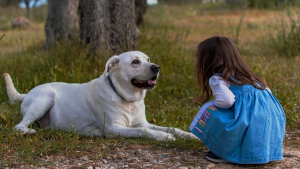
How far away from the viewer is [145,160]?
318 cm

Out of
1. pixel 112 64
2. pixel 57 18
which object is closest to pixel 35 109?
pixel 112 64

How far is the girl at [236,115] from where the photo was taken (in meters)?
2.97

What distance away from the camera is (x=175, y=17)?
13492 millimetres

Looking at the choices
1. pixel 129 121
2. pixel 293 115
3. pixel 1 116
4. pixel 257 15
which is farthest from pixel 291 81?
pixel 257 15

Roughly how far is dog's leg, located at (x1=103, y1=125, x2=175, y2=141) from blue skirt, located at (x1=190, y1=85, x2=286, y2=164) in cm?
59

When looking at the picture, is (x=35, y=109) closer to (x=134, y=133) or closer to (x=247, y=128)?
(x=134, y=133)

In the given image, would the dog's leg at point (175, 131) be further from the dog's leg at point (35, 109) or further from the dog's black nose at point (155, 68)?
the dog's leg at point (35, 109)

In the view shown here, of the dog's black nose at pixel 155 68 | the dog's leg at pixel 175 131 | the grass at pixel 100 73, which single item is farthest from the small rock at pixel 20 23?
the dog's black nose at pixel 155 68

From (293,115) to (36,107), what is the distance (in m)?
3.23

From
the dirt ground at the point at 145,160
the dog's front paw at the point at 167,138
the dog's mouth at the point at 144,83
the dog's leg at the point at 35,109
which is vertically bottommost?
the dirt ground at the point at 145,160

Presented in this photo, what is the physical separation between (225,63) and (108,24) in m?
3.33

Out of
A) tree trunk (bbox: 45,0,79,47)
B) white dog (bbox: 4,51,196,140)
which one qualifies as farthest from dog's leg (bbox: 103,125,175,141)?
tree trunk (bbox: 45,0,79,47)

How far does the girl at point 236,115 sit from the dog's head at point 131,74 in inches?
28.9

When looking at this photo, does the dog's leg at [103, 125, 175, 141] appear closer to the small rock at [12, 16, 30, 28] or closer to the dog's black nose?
the dog's black nose
